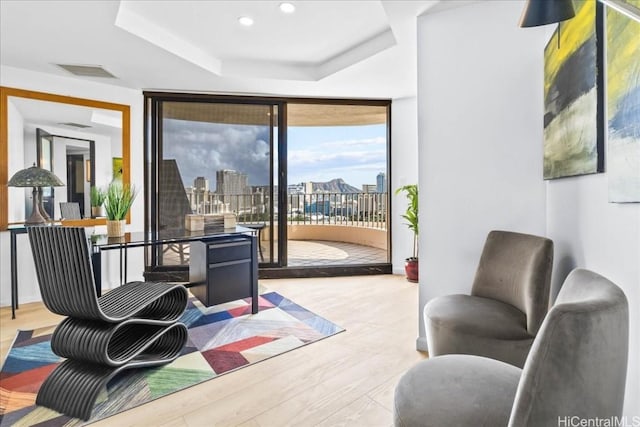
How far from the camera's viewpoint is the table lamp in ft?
11.1

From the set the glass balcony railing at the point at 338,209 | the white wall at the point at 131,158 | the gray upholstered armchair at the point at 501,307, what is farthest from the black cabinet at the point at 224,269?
the glass balcony railing at the point at 338,209

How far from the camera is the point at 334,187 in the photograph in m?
8.24

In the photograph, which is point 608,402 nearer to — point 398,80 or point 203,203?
point 398,80

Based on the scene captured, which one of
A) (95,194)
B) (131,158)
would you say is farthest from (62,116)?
(95,194)

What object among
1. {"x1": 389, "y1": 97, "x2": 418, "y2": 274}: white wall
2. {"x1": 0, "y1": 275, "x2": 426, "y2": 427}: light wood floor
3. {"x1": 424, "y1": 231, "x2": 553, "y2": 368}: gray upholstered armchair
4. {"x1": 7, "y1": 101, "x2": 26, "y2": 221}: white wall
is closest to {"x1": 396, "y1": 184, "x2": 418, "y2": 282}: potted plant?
{"x1": 389, "y1": 97, "x2": 418, "y2": 274}: white wall

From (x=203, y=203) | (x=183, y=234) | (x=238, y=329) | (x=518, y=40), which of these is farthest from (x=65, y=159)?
(x=518, y=40)

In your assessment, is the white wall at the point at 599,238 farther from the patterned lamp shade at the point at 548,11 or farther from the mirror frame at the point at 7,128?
the mirror frame at the point at 7,128

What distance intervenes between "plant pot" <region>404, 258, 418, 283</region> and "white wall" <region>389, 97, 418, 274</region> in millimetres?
352

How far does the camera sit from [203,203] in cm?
485

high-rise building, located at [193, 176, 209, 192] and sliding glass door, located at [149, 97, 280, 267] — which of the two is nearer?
sliding glass door, located at [149, 97, 280, 267]

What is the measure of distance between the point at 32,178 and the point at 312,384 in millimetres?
3227

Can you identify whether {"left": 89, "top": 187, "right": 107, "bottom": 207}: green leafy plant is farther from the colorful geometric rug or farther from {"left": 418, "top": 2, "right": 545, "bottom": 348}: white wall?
{"left": 418, "top": 2, "right": 545, "bottom": 348}: white wall

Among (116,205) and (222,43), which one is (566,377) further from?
(222,43)

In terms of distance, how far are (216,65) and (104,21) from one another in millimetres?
1314
